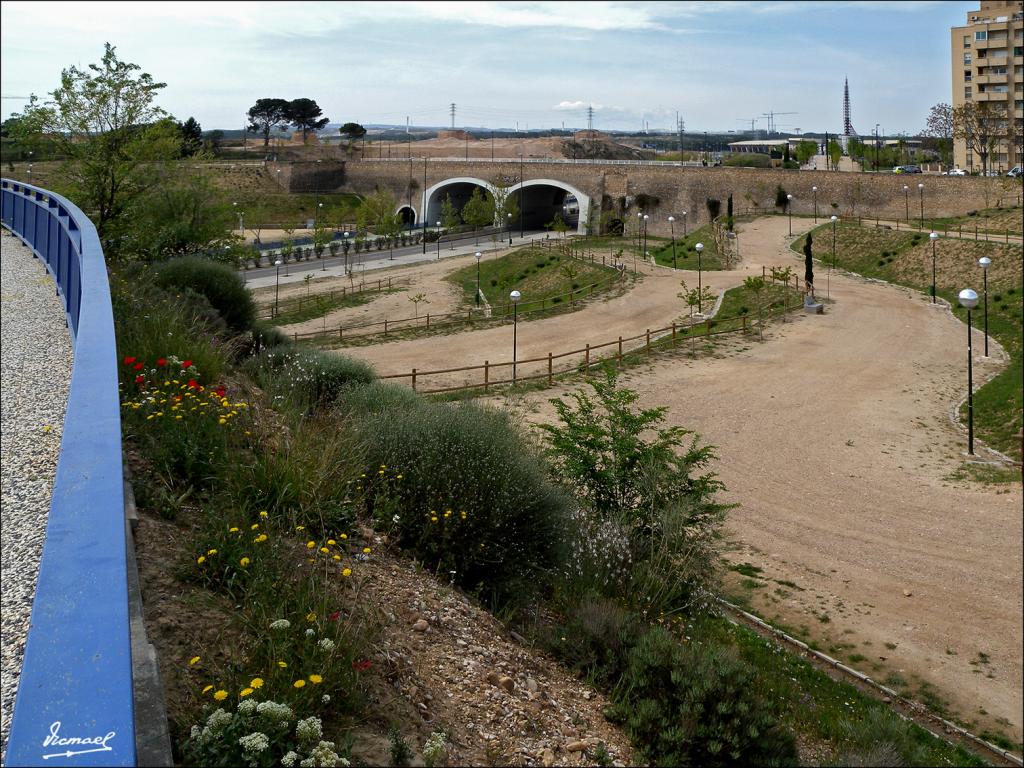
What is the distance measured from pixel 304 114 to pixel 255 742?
3966 inches

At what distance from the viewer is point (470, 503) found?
6.97 m

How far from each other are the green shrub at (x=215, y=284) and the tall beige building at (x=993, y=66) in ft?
188

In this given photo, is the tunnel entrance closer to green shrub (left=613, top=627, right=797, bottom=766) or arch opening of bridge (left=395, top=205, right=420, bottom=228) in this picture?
arch opening of bridge (left=395, top=205, right=420, bottom=228)

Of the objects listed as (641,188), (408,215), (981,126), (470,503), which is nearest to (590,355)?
(470,503)

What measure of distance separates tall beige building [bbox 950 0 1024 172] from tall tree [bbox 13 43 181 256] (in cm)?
5356

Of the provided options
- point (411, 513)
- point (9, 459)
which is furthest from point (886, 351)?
point (9, 459)

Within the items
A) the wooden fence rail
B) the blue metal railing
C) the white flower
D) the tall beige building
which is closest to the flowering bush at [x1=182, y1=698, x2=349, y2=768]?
the white flower

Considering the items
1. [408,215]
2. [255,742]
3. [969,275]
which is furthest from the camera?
[408,215]

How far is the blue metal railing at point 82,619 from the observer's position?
7.48ft

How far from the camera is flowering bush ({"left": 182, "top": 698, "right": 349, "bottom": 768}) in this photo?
352cm

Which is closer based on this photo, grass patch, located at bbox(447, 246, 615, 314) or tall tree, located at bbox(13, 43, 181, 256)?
tall tree, located at bbox(13, 43, 181, 256)

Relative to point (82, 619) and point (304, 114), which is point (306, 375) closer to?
point (82, 619)

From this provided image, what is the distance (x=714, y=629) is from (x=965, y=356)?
17903mm

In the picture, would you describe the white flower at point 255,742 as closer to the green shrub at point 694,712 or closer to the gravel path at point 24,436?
the gravel path at point 24,436
